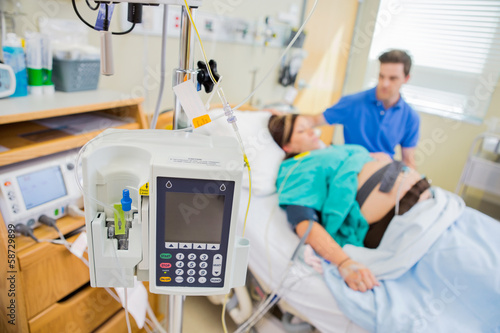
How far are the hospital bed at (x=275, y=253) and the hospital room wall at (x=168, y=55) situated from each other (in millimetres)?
406

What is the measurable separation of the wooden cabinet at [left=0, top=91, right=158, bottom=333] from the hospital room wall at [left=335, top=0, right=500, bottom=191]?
2.78m

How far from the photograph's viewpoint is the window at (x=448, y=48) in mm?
2824

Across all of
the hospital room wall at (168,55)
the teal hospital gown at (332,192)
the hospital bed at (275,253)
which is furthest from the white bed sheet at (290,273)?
the hospital room wall at (168,55)

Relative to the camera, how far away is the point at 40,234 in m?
1.00

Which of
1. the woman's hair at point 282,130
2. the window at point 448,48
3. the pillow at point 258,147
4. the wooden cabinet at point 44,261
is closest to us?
the wooden cabinet at point 44,261

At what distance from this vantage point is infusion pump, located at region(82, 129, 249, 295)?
54 centimetres

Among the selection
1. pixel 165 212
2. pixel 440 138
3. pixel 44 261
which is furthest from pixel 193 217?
pixel 440 138

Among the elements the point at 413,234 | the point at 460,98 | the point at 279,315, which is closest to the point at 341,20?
the point at 460,98

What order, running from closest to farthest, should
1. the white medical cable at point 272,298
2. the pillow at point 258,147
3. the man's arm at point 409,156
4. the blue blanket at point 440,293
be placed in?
the blue blanket at point 440,293 < the white medical cable at point 272,298 < the pillow at point 258,147 < the man's arm at point 409,156

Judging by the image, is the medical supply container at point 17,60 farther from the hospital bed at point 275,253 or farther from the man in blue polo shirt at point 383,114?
the man in blue polo shirt at point 383,114

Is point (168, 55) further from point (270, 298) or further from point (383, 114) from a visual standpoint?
point (383, 114)

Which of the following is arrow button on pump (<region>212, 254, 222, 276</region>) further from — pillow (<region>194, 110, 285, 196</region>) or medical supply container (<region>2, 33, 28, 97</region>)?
pillow (<region>194, 110, 285, 196</region>)

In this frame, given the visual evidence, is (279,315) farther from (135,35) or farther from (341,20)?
(341,20)

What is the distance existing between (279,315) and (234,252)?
1.04m
